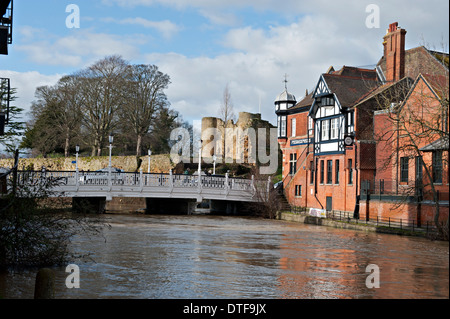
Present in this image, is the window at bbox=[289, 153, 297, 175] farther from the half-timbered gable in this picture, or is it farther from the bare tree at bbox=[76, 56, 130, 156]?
the bare tree at bbox=[76, 56, 130, 156]

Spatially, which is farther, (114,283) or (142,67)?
(142,67)

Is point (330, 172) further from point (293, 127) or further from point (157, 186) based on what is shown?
point (157, 186)

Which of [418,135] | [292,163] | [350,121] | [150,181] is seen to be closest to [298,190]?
[292,163]

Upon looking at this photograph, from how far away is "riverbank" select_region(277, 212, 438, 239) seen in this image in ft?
85.8

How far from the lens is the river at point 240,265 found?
12.5 metres

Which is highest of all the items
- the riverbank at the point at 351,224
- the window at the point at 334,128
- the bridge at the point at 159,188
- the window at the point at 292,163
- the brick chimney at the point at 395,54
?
the brick chimney at the point at 395,54

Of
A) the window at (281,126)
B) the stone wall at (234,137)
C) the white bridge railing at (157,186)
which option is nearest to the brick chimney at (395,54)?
the window at (281,126)

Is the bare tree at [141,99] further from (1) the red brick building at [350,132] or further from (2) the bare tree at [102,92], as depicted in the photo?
(1) the red brick building at [350,132]

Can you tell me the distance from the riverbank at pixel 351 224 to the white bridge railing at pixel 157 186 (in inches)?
149

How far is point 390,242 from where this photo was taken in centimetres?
2380

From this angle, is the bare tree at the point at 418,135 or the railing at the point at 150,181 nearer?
the bare tree at the point at 418,135
